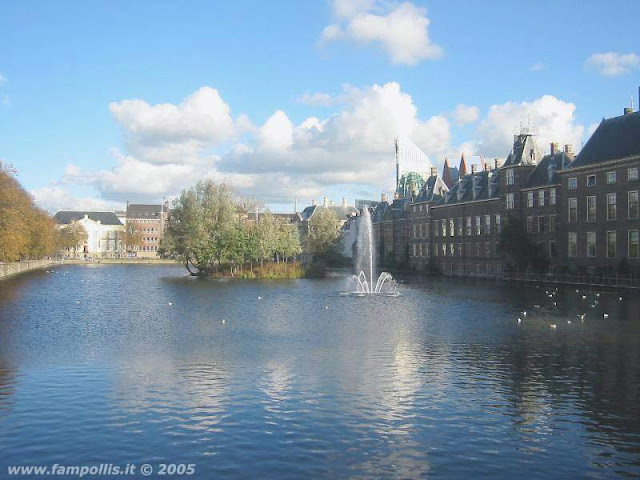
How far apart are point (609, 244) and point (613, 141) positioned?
10.6 meters

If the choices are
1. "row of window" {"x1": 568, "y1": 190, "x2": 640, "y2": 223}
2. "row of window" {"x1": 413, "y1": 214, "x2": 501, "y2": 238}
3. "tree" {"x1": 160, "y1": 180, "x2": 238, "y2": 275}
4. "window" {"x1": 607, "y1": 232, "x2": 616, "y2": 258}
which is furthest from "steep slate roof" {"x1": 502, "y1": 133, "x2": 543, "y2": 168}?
"tree" {"x1": 160, "y1": 180, "x2": 238, "y2": 275}

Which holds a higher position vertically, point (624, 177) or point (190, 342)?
point (624, 177)

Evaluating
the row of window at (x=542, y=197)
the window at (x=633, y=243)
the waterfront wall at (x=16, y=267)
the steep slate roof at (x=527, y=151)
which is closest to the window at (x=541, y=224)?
the row of window at (x=542, y=197)

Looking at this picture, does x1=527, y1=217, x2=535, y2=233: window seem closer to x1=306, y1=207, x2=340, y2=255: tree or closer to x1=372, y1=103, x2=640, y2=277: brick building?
x1=372, y1=103, x2=640, y2=277: brick building

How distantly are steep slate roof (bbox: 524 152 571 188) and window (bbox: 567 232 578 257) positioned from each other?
7.38 m

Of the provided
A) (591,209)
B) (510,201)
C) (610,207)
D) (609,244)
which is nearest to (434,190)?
(510,201)

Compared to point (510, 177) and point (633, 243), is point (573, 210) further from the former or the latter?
point (510, 177)

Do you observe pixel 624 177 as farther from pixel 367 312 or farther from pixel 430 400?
pixel 430 400

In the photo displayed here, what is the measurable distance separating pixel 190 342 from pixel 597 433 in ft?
58.5

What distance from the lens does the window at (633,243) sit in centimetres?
6003

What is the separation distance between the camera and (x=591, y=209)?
66188 mm

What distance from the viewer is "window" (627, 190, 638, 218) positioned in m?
60.3

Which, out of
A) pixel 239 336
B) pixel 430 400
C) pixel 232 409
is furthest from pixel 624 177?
pixel 232 409

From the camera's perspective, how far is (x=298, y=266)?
3324 inches
